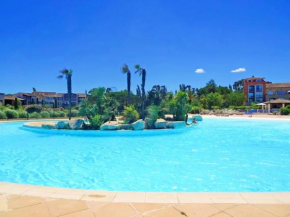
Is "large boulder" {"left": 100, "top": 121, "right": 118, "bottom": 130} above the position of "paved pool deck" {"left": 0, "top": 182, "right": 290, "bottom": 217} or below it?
below

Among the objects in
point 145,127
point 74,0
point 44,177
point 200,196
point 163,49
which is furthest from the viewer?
point 163,49

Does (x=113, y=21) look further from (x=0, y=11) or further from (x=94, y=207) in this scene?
(x=94, y=207)

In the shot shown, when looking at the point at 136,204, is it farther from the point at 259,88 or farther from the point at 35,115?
the point at 259,88

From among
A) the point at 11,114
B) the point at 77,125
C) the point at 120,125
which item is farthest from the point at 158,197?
the point at 11,114

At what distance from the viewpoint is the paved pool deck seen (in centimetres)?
254

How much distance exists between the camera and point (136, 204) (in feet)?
9.13

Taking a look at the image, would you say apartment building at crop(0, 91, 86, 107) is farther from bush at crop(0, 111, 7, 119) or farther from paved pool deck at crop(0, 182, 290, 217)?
paved pool deck at crop(0, 182, 290, 217)

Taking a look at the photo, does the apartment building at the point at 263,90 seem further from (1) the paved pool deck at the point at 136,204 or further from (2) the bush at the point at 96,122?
(1) the paved pool deck at the point at 136,204

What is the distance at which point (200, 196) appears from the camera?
3.08 m

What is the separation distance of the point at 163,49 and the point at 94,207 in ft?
72.3

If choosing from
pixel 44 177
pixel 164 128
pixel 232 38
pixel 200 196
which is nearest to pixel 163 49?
pixel 232 38

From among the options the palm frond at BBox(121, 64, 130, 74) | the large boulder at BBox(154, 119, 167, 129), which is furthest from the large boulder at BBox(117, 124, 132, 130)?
the palm frond at BBox(121, 64, 130, 74)

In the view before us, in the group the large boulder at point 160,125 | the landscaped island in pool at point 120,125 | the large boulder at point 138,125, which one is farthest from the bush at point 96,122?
the large boulder at point 160,125

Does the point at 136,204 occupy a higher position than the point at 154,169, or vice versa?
the point at 136,204
